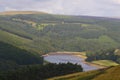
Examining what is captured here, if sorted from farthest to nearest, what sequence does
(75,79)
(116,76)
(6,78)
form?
(6,78), (75,79), (116,76)

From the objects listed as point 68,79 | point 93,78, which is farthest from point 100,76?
point 68,79

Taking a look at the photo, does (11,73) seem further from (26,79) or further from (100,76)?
(100,76)

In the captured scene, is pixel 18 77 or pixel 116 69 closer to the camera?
pixel 116 69

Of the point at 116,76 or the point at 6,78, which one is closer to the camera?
the point at 116,76

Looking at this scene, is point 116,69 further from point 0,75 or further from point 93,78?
point 0,75

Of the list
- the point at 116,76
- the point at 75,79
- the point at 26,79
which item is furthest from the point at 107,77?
the point at 26,79

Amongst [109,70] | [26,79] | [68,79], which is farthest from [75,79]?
[26,79]

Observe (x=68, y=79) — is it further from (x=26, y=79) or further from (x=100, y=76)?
(x=26, y=79)

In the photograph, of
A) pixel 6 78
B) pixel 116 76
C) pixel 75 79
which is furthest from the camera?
pixel 6 78
